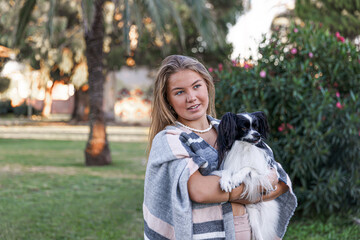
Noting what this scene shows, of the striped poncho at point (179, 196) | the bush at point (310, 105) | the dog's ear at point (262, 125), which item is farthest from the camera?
the bush at point (310, 105)

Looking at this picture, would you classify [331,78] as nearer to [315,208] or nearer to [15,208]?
[315,208]

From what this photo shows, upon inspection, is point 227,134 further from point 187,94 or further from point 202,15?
point 202,15

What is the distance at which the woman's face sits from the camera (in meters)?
2.23

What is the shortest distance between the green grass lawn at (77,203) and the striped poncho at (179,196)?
3.00 metres

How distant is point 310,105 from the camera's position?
487 centimetres

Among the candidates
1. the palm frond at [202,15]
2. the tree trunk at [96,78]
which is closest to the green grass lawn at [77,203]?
the tree trunk at [96,78]

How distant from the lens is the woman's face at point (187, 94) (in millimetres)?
2232

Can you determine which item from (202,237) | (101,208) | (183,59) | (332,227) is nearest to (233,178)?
(202,237)

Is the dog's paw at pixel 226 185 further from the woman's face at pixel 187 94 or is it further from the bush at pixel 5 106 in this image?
the bush at pixel 5 106

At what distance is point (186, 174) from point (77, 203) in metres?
4.92

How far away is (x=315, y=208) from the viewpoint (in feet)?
18.3

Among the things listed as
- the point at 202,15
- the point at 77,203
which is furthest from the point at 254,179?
the point at 202,15

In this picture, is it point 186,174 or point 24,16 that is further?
point 24,16

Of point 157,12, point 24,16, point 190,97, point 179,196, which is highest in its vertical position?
point 157,12
